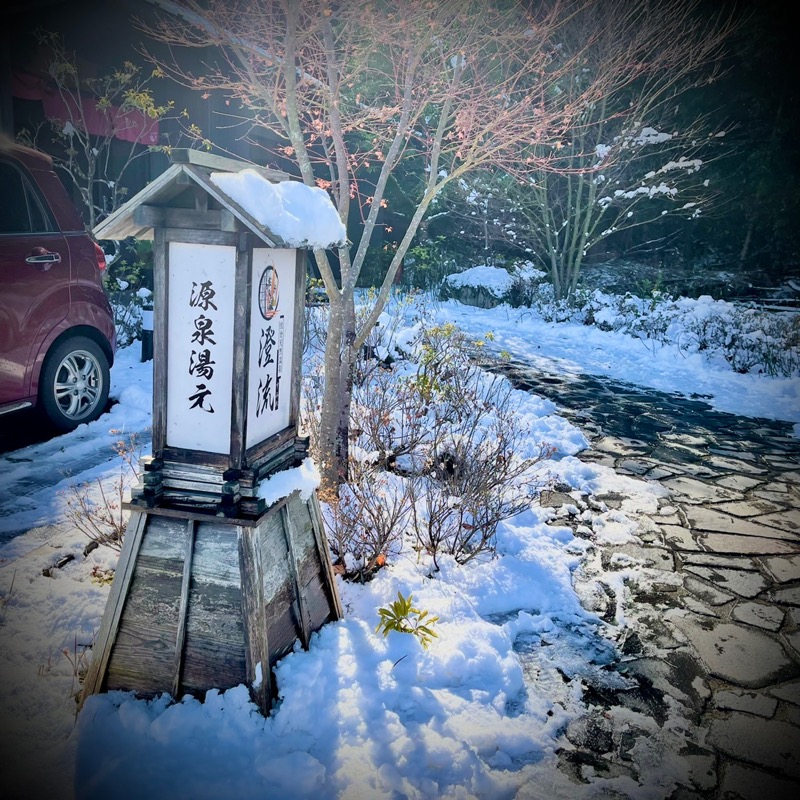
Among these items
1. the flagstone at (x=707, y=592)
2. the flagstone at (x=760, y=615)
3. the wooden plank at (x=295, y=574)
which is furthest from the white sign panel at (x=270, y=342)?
the flagstone at (x=760, y=615)

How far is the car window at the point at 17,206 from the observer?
5184mm

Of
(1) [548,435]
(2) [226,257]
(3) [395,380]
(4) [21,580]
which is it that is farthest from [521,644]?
(3) [395,380]

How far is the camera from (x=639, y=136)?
1548 centimetres

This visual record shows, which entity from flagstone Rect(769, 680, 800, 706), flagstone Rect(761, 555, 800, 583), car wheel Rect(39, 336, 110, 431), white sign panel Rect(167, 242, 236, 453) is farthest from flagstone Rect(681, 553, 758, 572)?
car wheel Rect(39, 336, 110, 431)

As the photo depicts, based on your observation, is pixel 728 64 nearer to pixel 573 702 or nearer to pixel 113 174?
pixel 113 174

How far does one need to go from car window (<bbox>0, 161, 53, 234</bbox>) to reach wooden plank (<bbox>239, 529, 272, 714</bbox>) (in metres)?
4.29

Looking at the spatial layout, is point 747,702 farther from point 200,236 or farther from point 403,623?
point 200,236

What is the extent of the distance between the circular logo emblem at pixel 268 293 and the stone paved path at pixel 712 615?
2604mm

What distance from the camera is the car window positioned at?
17.0 ft

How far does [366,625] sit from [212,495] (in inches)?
53.5

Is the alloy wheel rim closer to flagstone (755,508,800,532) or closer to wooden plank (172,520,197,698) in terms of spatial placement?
wooden plank (172,520,197,698)

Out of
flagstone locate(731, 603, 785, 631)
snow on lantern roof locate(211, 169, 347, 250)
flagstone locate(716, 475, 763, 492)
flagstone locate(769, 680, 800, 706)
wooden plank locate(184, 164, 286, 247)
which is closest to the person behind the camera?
wooden plank locate(184, 164, 286, 247)

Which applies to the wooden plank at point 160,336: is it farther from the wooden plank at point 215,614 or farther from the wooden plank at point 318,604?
the wooden plank at point 318,604

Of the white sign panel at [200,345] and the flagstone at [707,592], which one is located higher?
the white sign panel at [200,345]
